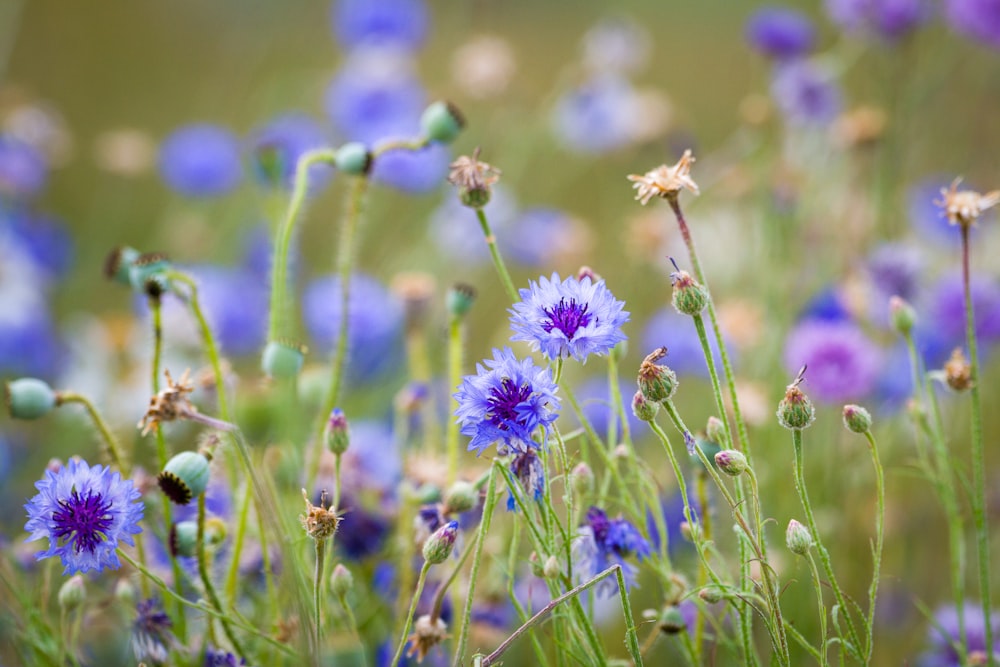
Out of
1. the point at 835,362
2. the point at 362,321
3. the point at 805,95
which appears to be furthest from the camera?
the point at 805,95

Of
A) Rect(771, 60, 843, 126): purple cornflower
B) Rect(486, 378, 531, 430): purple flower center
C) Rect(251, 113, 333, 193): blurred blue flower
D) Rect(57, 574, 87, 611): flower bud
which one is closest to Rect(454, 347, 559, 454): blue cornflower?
Rect(486, 378, 531, 430): purple flower center

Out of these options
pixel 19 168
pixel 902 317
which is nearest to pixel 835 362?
pixel 902 317

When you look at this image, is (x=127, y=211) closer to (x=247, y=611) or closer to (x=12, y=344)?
(x=12, y=344)

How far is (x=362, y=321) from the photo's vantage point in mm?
862

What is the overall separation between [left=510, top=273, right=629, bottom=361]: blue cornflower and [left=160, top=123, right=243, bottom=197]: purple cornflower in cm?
89

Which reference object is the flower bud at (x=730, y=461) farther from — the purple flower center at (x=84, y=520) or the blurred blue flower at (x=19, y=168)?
the blurred blue flower at (x=19, y=168)

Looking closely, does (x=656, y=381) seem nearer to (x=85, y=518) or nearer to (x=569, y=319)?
(x=569, y=319)

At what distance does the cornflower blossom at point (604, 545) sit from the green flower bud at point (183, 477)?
0.16 m

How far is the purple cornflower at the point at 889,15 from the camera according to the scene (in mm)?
936

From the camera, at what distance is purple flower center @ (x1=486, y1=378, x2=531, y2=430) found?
0.35 metres

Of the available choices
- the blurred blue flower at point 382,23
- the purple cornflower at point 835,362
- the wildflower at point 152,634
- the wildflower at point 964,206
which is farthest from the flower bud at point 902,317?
the blurred blue flower at point 382,23

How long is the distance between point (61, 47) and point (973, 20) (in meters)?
1.75

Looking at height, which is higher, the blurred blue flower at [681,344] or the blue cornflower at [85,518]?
the blurred blue flower at [681,344]

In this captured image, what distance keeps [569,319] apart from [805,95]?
28.7 inches
